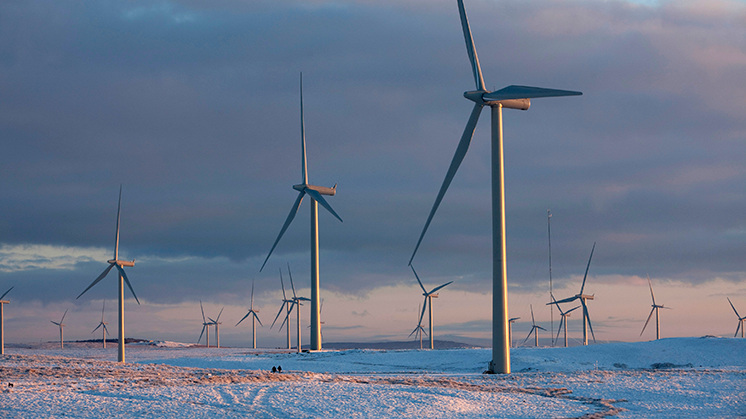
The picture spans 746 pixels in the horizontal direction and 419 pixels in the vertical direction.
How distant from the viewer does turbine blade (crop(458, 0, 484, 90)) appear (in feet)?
145

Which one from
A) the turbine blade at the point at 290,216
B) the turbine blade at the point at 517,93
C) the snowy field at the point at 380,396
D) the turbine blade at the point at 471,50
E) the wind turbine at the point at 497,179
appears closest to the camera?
the snowy field at the point at 380,396

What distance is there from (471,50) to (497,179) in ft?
35.3

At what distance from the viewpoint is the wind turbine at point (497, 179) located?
127ft

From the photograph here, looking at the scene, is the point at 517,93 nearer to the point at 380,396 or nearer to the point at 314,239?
the point at 380,396

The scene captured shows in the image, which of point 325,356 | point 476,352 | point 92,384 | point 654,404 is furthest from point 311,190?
point 654,404

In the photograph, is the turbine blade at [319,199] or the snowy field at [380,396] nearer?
the snowy field at [380,396]

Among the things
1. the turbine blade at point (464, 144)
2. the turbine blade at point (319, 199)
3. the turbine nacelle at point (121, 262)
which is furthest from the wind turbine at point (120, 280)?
the turbine blade at point (464, 144)

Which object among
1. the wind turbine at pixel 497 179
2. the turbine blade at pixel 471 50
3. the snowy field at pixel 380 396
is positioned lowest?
the snowy field at pixel 380 396

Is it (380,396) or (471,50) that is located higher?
(471,50)

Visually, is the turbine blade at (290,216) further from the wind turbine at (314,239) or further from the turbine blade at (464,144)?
the turbine blade at (464,144)

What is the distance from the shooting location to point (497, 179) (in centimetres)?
3981

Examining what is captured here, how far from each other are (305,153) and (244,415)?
6492 centimetres

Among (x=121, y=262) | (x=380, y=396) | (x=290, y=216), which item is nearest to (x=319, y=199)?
(x=290, y=216)

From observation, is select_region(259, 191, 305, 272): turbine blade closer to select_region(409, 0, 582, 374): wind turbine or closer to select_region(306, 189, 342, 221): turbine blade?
select_region(306, 189, 342, 221): turbine blade
